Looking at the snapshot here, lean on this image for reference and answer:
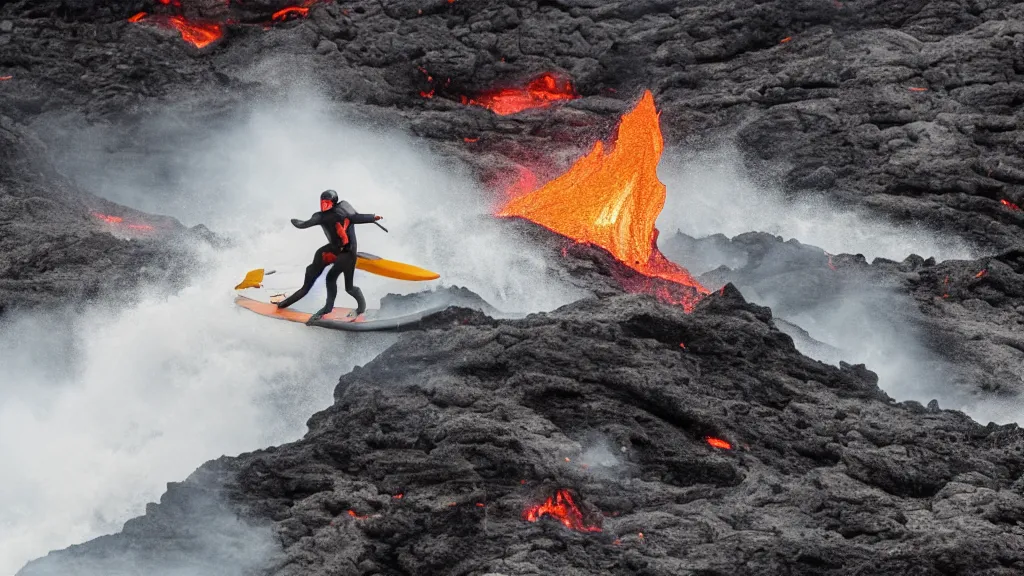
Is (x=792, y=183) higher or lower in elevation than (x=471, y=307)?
higher

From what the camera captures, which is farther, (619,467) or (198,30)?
(198,30)

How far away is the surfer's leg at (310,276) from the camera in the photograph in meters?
20.2

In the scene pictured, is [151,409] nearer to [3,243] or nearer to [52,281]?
[52,281]

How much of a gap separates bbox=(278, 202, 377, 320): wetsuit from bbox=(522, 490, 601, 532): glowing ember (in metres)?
5.50

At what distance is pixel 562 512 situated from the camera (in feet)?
50.7

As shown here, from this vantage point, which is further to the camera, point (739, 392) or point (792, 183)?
point (792, 183)

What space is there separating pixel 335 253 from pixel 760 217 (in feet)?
28.7

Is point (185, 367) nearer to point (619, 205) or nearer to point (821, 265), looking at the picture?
point (619, 205)

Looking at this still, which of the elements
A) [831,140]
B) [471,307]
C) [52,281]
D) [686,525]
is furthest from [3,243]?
[831,140]

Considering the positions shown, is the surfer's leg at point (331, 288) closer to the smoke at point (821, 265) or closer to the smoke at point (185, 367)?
the smoke at point (185, 367)

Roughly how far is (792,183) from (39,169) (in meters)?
12.4

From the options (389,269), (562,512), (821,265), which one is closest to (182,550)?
(562,512)

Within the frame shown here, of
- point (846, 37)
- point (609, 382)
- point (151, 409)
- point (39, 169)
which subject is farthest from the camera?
point (846, 37)

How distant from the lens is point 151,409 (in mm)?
19484
